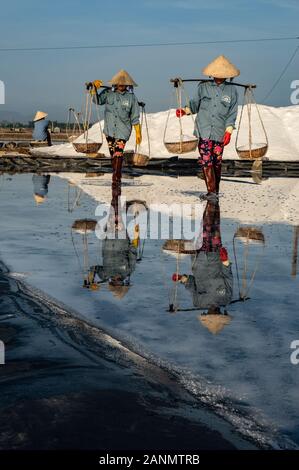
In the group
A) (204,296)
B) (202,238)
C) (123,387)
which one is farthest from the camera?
(202,238)

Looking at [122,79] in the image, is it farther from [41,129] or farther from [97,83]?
[41,129]

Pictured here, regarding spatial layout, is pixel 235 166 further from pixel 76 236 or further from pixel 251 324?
pixel 251 324

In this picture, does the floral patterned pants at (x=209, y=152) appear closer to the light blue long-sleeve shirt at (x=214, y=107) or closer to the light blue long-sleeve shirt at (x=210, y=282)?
the light blue long-sleeve shirt at (x=214, y=107)

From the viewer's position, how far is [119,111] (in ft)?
48.5

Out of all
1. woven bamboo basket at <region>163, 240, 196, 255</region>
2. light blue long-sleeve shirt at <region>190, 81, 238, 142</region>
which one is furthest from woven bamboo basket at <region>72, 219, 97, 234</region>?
light blue long-sleeve shirt at <region>190, 81, 238, 142</region>

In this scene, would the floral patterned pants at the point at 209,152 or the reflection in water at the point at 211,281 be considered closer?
the reflection in water at the point at 211,281

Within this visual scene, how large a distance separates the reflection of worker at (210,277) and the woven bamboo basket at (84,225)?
4.52ft

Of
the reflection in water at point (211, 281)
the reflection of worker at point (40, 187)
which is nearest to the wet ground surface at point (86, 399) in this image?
the reflection in water at point (211, 281)

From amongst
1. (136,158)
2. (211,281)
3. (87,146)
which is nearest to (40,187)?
(87,146)

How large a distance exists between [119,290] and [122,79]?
9402 mm

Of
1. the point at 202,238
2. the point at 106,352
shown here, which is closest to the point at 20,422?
the point at 106,352

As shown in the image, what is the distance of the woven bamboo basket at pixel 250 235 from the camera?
28.5ft

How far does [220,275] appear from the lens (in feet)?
21.1

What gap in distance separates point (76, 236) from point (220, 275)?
266 cm
